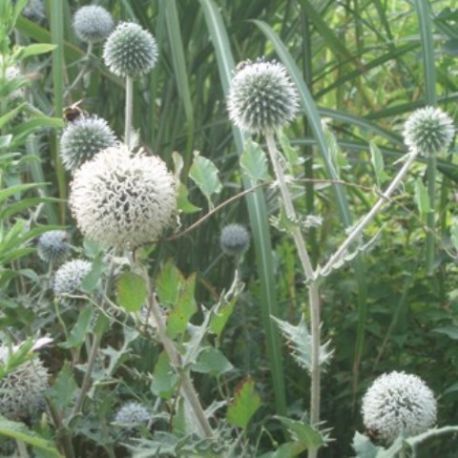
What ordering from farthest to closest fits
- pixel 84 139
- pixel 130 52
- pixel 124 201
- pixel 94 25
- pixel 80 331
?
pixel 94 25 → pixel 130 52 → pixel 84 139 → pixel 80 331 → pixel 124 201

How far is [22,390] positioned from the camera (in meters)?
1.62

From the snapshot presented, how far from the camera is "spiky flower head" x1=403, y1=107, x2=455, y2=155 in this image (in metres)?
1.69

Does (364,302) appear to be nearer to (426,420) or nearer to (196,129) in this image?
(426,420)

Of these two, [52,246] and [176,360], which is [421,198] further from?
[52,246]

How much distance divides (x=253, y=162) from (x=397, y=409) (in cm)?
39

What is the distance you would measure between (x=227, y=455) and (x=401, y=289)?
3.79 ft

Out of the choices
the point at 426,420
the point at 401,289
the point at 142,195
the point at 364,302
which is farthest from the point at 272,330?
the point at 401,289

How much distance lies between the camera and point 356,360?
1990mm

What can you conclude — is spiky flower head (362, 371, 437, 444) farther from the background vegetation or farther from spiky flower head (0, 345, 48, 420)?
spiky flower head (0, 345, 48, 420)

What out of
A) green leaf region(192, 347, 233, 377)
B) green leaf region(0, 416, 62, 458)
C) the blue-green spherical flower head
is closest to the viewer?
green leaf region(0, 416, 62, 458)

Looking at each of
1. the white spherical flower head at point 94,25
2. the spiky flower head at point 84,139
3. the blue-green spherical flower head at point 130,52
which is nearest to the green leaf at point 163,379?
the spiky flower head at point 84,139

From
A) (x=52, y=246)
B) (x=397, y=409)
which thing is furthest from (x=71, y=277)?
(x=397, y=409)

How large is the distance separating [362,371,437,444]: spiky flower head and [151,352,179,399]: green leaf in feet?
0.95

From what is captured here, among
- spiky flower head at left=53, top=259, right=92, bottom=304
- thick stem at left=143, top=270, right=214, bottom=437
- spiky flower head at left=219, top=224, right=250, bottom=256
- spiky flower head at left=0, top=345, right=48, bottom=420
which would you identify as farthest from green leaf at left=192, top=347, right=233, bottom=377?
spiky flower head at left=219, top=224, right=250, bottom=256
